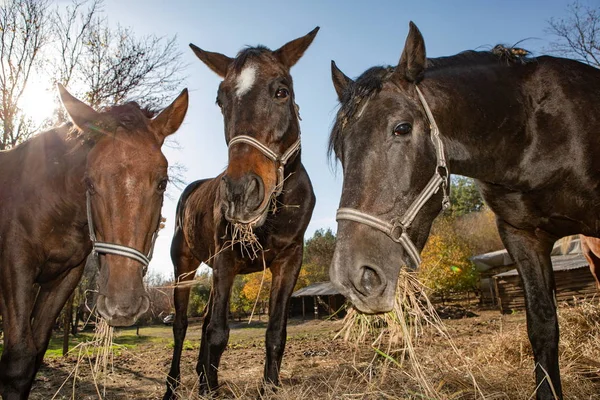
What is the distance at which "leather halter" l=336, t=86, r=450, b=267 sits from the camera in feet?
6.80

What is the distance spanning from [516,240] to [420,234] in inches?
59.4

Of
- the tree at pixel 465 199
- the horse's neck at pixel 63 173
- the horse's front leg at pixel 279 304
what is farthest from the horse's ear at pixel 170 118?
the tree at pixel 465 199

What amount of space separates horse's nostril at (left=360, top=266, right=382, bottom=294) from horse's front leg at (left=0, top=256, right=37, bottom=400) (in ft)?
9.18

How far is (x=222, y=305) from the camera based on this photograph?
12.5 ft

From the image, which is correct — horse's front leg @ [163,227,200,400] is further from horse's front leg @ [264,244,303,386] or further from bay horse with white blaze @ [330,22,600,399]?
bay horse with white blaze @ [330,22,600,399]

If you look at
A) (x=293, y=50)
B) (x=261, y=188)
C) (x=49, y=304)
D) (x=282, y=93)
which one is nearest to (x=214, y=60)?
(x=293, y=50)

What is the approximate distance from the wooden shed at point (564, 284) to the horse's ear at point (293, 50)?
17.7m

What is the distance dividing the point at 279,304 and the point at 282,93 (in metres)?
2.06

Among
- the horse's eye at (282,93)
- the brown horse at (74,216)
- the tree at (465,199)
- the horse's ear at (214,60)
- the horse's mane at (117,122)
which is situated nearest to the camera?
the brown horse at (74,216)

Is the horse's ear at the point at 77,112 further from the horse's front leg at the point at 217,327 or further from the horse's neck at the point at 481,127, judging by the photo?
the horse's neck at the point at 481,127

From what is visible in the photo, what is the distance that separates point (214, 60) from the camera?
4.47 metres

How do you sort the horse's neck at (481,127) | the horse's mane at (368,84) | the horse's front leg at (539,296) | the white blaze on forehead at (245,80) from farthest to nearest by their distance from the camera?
the white blaze on forehead at (245,80) → the horse's front leg at (539,296) → the horse's neck at (481,127) → the horse's mane at (368,84)

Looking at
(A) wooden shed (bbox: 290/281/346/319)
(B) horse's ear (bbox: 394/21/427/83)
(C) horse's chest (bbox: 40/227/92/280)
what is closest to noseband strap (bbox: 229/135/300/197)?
(B) horse's ear (bbox: 394/21/427/83)

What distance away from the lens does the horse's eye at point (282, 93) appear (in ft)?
12.5
